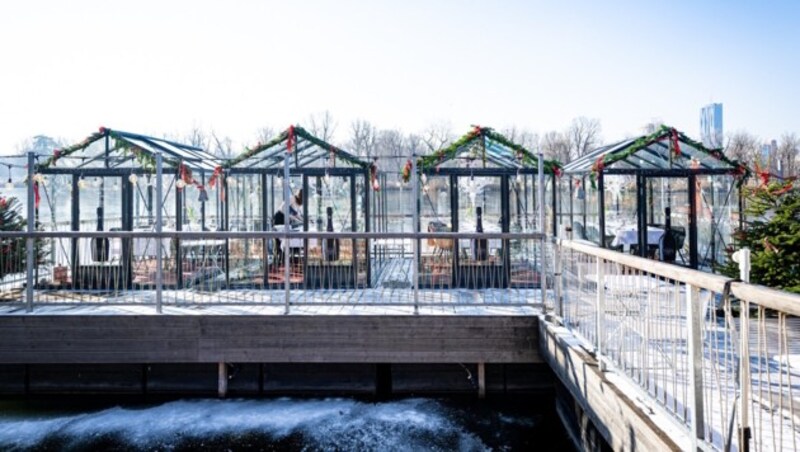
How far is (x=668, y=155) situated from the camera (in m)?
11.1

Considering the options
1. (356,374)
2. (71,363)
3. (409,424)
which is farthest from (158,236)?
(409,424)

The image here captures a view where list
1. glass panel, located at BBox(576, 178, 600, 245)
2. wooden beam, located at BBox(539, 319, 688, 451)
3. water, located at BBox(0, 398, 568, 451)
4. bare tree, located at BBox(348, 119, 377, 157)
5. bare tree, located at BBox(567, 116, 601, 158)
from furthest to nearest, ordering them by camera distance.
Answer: bare tree, located at BBox(348, 119, 377, 157) < bare tree, located at BBox(567, 116, 601, 158) < glass panel, located at BBox(576, 178, 600, 245) < water, located at BBox(0, 398, 568, 451) < wooden beam, located at BBox(539, 319, 688, 451)

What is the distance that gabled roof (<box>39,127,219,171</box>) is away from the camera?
34.3 feet

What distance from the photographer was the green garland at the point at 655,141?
10.7 m

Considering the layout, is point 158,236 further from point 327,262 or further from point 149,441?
point 327,262

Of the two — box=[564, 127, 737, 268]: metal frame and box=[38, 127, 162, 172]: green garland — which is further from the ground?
box=[38, 127, 162, 172]: green garland

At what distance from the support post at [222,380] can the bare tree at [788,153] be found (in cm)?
2948

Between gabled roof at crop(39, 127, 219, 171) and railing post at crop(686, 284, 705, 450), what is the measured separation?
369 inches

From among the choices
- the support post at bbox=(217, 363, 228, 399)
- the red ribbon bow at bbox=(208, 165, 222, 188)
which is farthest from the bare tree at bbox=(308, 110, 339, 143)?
Answer: the support post at bbox=(217, 363, 228, 399)

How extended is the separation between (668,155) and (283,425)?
8900 mm

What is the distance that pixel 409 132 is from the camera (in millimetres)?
53469

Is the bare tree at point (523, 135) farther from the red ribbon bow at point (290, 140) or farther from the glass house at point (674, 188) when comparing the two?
the red ribbon bow at point (290, 140)

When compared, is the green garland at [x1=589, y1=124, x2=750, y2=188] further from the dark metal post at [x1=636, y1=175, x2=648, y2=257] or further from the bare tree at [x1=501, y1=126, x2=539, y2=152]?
the bare tree at [x1=501, y1=126, x2=539, y2=152]

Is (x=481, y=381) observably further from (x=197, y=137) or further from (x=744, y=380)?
(x=197, y=137)
